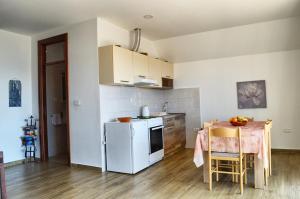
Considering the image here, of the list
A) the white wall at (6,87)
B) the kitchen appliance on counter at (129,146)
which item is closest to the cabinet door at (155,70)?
the kitchen appliance on counter at (129,146)

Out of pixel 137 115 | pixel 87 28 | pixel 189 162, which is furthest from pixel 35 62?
pixel 189 162

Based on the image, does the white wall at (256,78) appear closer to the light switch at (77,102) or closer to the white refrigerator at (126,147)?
the white refrigerator at (126,147)

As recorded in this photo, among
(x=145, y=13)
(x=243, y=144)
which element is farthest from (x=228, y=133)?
(x=145, y=13)

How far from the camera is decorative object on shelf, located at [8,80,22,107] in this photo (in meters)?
4.87

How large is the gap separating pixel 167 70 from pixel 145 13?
2113 mm

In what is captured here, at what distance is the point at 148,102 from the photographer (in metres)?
5.79

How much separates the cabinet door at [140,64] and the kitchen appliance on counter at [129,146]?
1002 millimetres

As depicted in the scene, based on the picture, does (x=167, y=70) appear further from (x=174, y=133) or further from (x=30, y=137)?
(x=30, y=137)

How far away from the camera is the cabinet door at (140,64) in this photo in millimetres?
4742

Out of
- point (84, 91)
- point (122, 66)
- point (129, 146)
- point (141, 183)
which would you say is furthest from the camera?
point (84, 91)

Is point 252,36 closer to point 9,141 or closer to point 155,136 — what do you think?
point 155,136

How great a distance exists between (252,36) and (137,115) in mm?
2940

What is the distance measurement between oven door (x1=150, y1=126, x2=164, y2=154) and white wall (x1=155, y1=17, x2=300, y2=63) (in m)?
2.10

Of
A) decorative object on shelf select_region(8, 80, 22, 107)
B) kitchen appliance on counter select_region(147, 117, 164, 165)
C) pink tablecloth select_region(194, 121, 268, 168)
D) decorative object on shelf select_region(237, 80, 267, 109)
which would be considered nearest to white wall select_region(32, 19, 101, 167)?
kitchen appliance on counter select_region(147, 117, 164, 165)
